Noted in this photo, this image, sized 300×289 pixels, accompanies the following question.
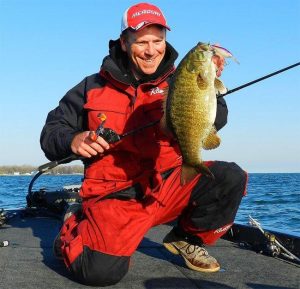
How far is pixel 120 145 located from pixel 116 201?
51 cm

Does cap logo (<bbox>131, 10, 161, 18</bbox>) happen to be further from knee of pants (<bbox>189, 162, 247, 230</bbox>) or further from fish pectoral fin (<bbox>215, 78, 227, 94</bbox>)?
knee of pants (<bbox>189, 162, 247, 230</bbox>)

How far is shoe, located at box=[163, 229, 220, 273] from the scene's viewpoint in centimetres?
397

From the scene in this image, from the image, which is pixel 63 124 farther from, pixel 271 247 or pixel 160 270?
pixel 271 247

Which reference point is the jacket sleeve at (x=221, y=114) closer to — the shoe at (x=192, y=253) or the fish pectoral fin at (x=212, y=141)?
the fish pectoral fin at (x=212, y=141)

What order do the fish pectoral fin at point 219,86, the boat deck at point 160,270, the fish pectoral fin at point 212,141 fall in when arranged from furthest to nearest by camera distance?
the boat deck at point 160,270 < the fish pectoral fin at point 212,141 < the fish pectoral fin at point 219,86

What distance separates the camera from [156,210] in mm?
4078

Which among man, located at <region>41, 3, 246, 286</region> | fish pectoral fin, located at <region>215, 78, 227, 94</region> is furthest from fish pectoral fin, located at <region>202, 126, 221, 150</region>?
man, located at <region>41, 3, 246, 286</region>

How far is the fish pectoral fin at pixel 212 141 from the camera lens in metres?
3.41

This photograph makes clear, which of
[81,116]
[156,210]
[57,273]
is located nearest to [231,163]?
[156,210]

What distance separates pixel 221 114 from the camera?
4.09 metres

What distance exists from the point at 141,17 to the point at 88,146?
137 centimetres

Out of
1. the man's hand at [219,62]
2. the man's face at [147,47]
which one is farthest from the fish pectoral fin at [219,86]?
the man's face at [147,47]

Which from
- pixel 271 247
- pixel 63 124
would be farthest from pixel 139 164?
pixel 271 247

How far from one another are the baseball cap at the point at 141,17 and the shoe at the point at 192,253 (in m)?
1.95
